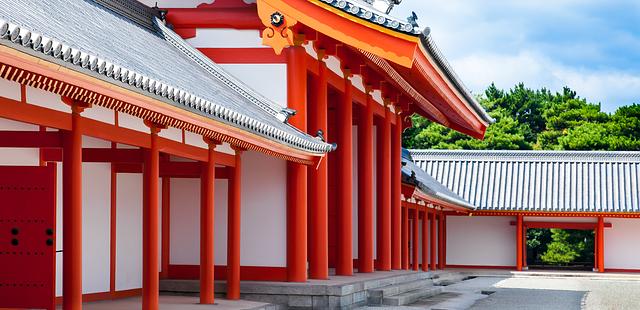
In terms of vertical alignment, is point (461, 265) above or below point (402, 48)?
below

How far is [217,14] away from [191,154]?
467 centimetres

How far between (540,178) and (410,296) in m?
28.2

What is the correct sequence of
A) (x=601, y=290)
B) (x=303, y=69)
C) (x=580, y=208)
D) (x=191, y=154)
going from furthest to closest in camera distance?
(x=580, y=208) → (x=601, y=290) → (x=303, y=69) → (x=191, y=154)

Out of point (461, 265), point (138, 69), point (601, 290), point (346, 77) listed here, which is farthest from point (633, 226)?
point (138, 69)

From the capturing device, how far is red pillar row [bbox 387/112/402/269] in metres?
28.3

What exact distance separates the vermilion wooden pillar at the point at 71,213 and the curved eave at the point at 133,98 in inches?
26.5

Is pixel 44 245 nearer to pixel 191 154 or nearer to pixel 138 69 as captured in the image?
pixel 138 69

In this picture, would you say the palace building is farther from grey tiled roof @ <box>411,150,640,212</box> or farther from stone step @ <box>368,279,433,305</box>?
grey tiled roof @ <box>411,150,640,212</box>

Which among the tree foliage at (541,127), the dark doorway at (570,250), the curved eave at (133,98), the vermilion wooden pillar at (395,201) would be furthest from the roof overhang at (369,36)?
the tree foliage at (541,127)

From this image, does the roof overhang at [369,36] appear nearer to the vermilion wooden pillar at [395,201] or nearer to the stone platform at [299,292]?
the stone platform at [299,292]

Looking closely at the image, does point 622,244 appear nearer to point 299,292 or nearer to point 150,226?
point 299,292

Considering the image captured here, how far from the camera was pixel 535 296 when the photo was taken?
28062 millimetres

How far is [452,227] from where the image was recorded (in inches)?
1868

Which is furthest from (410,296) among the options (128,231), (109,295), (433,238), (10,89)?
(433,238)
